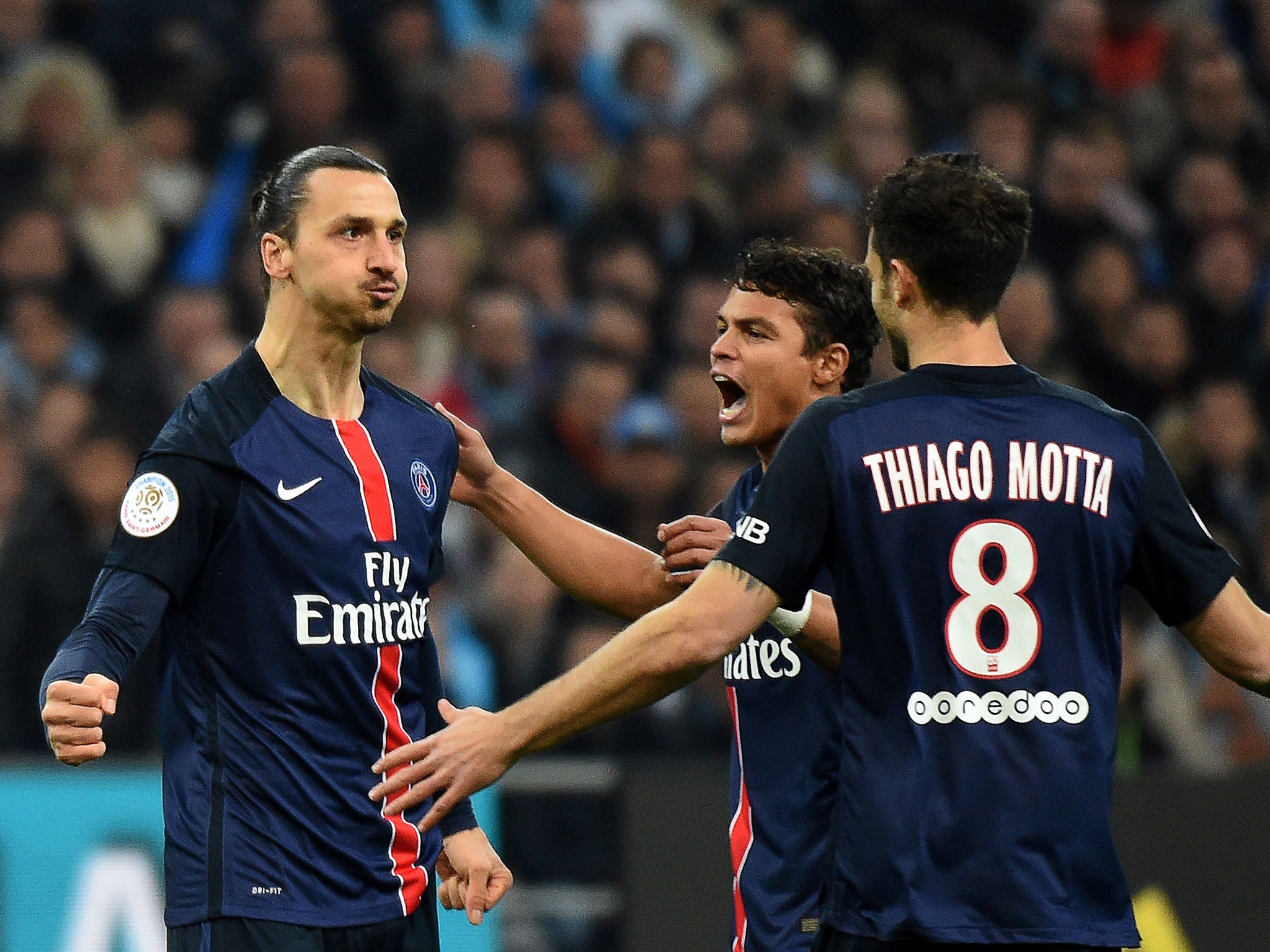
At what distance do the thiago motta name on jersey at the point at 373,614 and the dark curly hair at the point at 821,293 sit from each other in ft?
3.91

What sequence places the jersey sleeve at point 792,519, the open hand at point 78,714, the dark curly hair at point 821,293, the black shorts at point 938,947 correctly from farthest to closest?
the dark curly hair at point 821,293 < the open hand at point 78,714 < the jersey sleeve at point 792,519 < the black shorts at point 938,947

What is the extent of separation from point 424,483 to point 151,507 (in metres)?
0.67

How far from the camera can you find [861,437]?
3273 mm

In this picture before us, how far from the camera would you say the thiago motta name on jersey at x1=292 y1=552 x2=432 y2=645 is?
3.84 meters

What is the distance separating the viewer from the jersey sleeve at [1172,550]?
10.9 feet

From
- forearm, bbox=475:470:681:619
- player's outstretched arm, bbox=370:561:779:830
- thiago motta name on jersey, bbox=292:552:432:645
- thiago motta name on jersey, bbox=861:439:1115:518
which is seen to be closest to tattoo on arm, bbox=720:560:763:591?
player's outstretched arm, bbox=370:561:779:830

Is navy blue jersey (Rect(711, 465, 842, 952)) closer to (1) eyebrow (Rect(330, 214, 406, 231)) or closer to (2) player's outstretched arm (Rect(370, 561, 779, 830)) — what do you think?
(2) player's outstretched arm (Rect(370, 561, 779, 830))

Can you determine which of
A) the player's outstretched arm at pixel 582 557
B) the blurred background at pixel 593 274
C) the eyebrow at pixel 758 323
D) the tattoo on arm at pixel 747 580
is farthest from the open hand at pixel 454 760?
the blurred background at pixel 593 274

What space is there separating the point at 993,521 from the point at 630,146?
22.3 feet

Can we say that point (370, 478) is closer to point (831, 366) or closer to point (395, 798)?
point (395, 798)

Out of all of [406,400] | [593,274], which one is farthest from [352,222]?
[593,274]

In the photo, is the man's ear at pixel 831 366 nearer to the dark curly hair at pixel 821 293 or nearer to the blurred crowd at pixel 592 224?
the dark curly hair at pixel 821 293

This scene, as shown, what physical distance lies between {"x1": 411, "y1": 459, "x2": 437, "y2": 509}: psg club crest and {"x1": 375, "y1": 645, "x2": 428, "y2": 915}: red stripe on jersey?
0.36 meters

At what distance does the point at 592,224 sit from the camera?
9.48 metres
